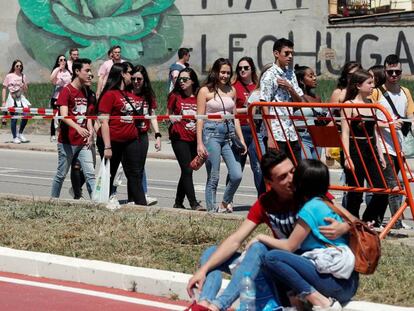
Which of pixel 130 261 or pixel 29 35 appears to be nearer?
pixel 130 261

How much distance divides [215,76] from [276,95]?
4.83ft

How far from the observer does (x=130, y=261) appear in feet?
28.6

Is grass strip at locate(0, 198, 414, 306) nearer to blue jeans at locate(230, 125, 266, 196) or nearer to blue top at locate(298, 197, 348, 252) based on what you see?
blue top at locate(298, 197, 348, 252)

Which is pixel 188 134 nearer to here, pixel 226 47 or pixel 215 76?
pixel 215 76

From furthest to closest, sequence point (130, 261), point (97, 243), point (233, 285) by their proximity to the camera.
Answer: point (97, 243)
point (130, 261)
point (233, 285)

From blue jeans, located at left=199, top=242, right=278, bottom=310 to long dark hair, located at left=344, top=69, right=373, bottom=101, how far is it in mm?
3943

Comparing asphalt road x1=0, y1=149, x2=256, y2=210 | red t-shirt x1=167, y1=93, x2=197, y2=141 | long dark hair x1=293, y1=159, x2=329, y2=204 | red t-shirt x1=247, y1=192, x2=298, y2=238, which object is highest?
long dark hair x1=293, y1=159, x2=329, y2=204

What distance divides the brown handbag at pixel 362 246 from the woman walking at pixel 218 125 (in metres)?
5.58

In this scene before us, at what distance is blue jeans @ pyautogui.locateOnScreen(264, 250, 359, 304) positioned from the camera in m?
6.75

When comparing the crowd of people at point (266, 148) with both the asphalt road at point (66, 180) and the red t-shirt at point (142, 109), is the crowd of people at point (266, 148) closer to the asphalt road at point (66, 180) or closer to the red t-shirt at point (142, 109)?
the red t-shirt at point (142, 109)

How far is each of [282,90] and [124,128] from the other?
7.20 ft

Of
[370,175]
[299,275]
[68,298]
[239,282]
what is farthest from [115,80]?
[299,275]

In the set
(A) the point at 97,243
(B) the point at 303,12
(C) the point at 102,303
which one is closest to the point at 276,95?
(A) the point at 97,243

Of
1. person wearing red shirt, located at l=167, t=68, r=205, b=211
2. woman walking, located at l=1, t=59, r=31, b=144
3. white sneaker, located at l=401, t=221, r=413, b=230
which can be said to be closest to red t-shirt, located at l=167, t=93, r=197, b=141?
person wearing red shirt, located at l=167, t=68, r=205, b=211
